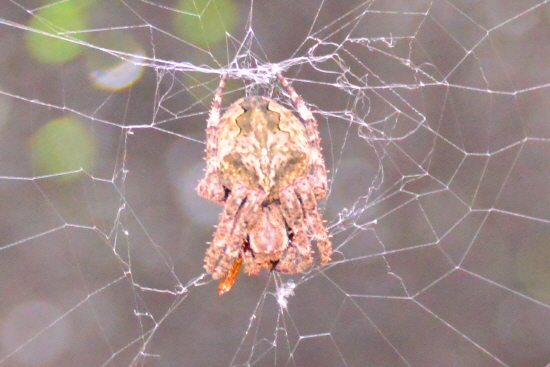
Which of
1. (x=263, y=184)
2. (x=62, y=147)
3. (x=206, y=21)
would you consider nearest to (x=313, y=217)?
(x=263, y=184)

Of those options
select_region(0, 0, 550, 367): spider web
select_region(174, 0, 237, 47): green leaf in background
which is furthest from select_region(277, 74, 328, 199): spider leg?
select_region(174, 0, 237, 47): green leaf in background

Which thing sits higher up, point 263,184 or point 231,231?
point 263,184

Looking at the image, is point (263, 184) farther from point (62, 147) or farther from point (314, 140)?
point (62, 147)

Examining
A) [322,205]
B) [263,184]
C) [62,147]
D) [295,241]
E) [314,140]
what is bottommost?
[322,205]

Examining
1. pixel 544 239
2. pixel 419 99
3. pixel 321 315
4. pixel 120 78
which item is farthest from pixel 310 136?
pixel 544 239

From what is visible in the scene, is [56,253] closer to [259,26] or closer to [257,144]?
[259,26]

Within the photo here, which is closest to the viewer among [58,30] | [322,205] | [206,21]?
[58,30]

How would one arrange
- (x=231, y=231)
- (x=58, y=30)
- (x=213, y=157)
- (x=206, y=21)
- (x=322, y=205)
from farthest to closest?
(x=206, y=21)
(x=322, y=205)
(x=58, y=30)
(x=231, y=231)
(x=213, y=157)
